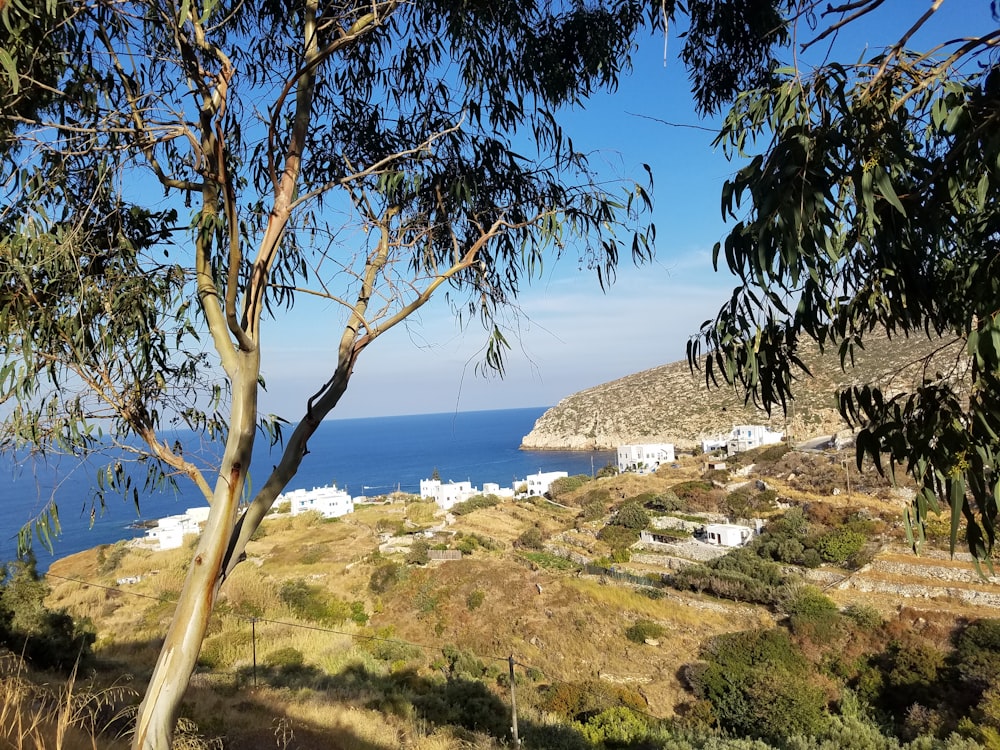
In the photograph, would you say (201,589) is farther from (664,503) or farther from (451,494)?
(451,494)

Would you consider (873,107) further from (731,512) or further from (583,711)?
(731,512)

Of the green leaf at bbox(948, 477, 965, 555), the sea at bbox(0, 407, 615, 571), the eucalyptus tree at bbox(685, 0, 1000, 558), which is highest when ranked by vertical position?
the eucalyptus tree at bbox(685, 0, 1000, 558)

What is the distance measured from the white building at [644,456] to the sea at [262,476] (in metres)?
8.60

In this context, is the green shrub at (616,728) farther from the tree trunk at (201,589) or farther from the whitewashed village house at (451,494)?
the whitewashed village house at (451,494)

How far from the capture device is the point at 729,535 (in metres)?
20.4

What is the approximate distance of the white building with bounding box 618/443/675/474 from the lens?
43.2 metres

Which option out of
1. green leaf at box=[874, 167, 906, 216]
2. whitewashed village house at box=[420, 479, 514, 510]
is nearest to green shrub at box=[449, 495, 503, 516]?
whitewashed village house at box=[420, 479, 514, 510]

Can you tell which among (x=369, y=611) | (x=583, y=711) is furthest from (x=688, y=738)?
(x=369, y=611)

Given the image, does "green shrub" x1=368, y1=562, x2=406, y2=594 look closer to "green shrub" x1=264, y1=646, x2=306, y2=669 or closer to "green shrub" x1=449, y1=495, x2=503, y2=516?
"green shrub" x1=264, y1=646, x2=306, y2=669

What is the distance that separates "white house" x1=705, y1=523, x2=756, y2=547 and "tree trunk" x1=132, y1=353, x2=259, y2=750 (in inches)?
813

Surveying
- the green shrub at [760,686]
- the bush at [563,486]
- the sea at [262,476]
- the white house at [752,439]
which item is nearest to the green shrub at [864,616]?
the green shrub at [760,686]

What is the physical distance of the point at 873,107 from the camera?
6.59ft

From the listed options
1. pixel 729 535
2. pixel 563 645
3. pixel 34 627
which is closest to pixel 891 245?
pixel 34 627

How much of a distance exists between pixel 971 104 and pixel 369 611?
54.3ft
